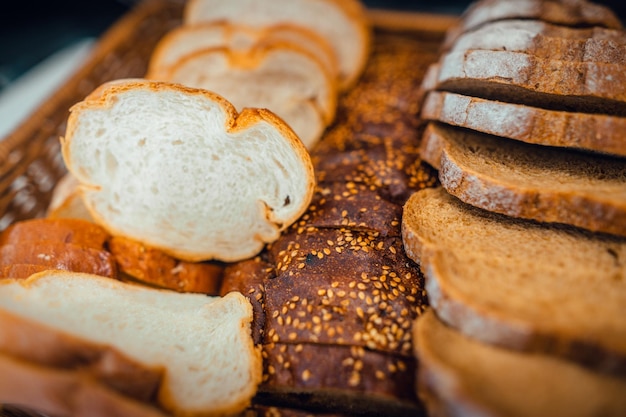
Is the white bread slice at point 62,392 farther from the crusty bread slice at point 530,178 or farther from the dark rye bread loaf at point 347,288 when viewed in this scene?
the crusty bread slice at point 530,178

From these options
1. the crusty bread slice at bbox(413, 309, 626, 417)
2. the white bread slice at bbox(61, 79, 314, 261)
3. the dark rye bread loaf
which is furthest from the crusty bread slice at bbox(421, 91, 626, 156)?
the crusty bread slice at bbox(413, 309, 626, 417)

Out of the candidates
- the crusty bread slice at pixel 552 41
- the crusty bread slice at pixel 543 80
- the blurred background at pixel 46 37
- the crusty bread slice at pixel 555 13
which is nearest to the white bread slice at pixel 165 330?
the crusty bread slice at pixel 543 80

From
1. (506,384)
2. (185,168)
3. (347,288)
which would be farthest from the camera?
(185,168)

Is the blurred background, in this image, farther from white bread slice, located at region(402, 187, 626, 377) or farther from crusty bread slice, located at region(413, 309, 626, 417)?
crusty bread slice, located at region(413, 309, 626, 417)

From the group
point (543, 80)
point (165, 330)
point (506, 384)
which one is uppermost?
point (543, 80)

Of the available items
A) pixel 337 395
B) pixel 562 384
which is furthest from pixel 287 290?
pixel 562 384

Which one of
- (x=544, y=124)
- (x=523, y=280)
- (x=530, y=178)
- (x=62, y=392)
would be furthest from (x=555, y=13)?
(x=62, y=392)

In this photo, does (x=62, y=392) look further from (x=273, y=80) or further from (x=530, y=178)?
(x=273, y=80)
